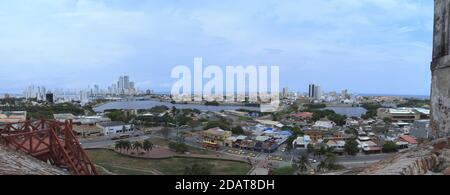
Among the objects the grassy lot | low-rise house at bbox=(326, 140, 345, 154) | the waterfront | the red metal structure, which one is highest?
the red metal structure

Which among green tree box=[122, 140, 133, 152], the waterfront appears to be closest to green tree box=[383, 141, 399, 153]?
green tree box=[122, 140, 133, 152]

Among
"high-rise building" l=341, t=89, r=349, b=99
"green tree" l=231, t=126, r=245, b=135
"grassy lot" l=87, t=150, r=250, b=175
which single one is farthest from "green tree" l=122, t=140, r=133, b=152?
"high-rise building" l=341, t=89, r=349, b=99

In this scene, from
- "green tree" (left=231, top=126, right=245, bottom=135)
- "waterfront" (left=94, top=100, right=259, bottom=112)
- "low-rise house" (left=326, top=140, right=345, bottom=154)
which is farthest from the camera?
"waterfront" (left=94, top=100, right=259, bottom=112)

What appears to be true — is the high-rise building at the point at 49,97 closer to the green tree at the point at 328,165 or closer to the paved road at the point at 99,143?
the paved road at the point at 99,143

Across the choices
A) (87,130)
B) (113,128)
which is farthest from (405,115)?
(87,130)

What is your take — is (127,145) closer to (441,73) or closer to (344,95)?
(441,73)

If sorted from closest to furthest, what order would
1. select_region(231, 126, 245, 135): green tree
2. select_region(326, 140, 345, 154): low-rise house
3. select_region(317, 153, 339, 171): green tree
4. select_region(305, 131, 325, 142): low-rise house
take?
select_region(317, 153, 339, 171): green tree < select_region(326, 140, 345, 154): low-rise house < select_region(305, 131, 325, 142): low-rise house < select_region(231, 126, 245, 135): green tree

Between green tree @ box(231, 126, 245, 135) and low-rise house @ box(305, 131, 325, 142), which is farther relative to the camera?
green tree @ box(231, 126, 245, 135)

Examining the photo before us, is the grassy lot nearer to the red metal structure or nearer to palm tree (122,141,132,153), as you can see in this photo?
palm tree (122,141,132,153)

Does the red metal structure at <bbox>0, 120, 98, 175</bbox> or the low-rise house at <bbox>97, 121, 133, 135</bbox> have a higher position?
the red metal structure at <bbox>0, 120, 98, 175</bbox>
